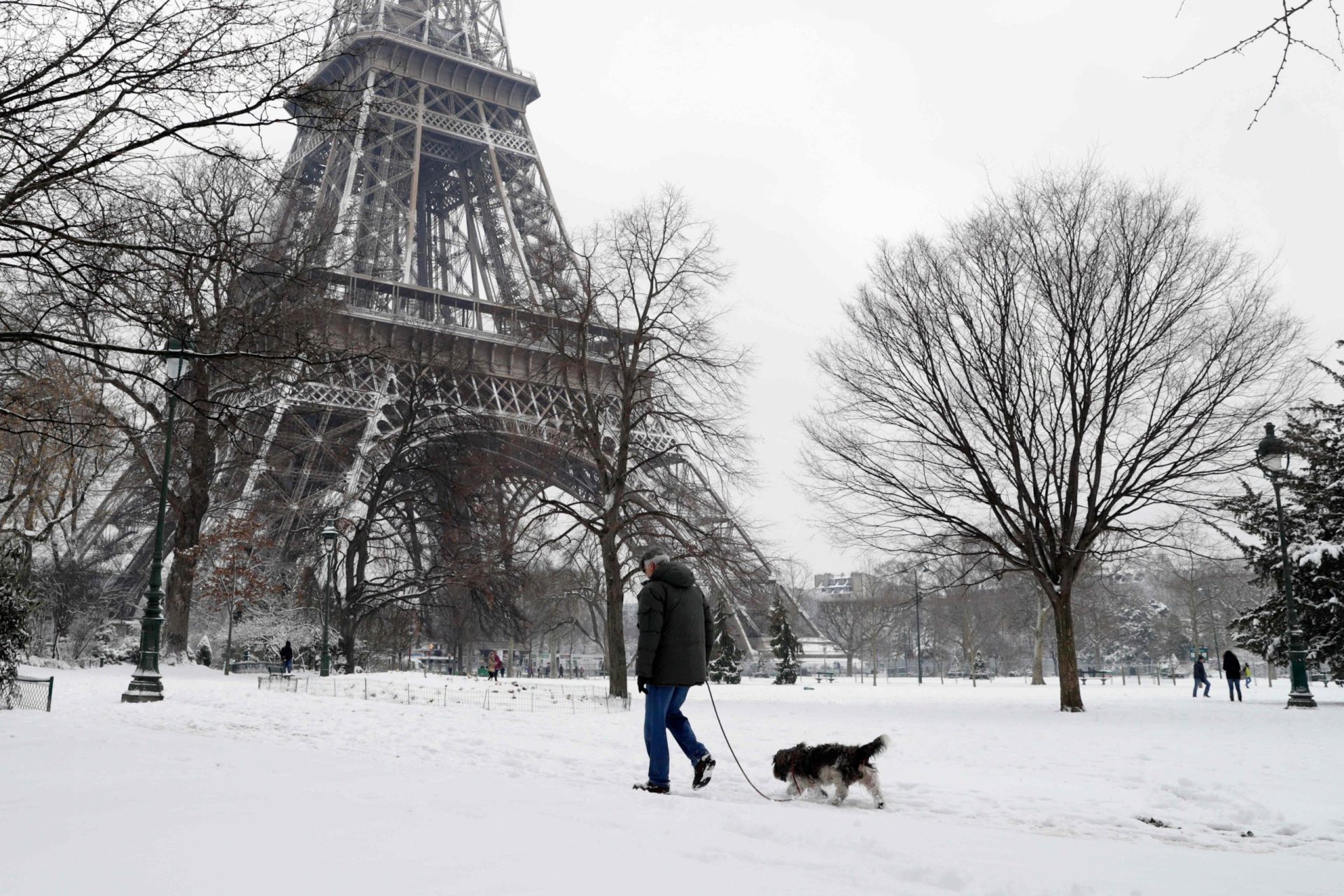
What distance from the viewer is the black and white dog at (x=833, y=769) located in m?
6.46

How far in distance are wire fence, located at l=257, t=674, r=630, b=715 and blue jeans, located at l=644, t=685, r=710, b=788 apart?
9059mm

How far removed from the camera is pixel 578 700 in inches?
735

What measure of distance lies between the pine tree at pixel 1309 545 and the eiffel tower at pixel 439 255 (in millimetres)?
10654

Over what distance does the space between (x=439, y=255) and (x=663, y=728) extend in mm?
43816

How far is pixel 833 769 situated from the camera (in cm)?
651

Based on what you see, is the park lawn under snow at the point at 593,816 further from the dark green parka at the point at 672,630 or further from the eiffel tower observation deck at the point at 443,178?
the eiffel tower observation deck at the point at 443,178

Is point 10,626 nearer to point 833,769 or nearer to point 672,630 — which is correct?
point 672,630

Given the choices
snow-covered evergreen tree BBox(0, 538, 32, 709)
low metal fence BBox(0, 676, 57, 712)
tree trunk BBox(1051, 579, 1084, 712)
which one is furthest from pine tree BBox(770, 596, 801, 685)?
snow-covered evergreen tree BBox(0, 538, 32, 709)

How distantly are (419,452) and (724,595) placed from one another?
39.9ft

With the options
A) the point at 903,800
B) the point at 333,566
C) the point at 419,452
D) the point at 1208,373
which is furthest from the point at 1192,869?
the point at 419,452

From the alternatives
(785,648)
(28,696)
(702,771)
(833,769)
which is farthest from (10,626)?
(785,648)

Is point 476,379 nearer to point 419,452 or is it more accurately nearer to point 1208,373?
point 419,452

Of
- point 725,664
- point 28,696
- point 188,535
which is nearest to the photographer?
point 28,696

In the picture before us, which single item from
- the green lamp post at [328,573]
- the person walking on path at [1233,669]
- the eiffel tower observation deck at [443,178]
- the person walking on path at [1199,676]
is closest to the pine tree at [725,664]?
the eiffel tower observation deck at [443,178]
